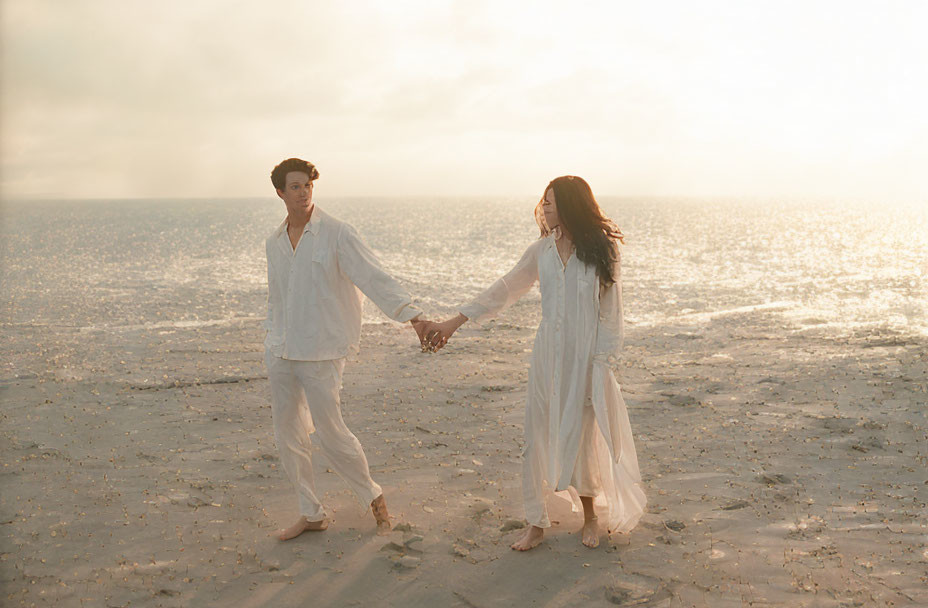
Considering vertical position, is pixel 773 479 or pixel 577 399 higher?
pixel 577 399

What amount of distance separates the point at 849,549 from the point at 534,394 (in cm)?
215

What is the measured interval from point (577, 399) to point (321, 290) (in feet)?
5.79

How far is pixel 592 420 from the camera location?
4680 mm

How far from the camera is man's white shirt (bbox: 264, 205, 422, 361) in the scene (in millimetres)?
4750

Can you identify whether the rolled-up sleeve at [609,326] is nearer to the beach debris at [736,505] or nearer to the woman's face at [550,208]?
the woman's face at [550,208]

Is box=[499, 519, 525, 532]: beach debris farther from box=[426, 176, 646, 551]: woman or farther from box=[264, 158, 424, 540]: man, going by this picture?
box=[264, 158, 424, 540]: man

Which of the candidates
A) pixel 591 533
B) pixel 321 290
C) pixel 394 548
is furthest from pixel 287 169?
pixel 591 533

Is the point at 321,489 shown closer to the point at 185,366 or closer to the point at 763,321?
the point at 185,366

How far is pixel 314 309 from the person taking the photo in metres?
4.77

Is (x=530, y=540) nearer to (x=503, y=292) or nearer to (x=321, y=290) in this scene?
(x=503, y=292)

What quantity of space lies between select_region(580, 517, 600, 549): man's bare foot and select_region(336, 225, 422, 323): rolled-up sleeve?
5.85 ft

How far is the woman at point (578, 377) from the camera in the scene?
461cm

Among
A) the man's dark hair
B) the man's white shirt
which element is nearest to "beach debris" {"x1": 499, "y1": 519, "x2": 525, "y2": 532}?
the man's white shirt

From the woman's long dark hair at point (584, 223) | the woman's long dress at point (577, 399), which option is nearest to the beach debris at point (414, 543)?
the woman's long dress at point (577, 399)
